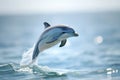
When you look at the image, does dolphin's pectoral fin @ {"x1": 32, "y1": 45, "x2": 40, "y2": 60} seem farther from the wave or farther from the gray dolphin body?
the wave

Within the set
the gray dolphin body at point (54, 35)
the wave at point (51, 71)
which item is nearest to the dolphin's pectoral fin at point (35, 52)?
the gray dolphin body at point (54, 35)

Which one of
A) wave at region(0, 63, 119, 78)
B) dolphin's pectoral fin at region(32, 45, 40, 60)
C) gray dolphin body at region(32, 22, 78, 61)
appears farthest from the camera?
wave at region(0, 63, 119, 78)

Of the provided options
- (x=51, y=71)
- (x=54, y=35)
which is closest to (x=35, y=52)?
(x=54, y=35)

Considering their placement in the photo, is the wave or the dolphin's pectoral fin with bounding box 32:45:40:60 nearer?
the dolphin's pectoral fin with bounding box 32:45:40:60

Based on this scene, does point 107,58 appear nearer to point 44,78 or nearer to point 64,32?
point 44,78

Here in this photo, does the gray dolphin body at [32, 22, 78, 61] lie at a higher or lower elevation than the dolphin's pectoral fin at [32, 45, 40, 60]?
higher

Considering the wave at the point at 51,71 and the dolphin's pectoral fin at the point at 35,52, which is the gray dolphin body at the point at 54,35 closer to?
the dolphin's pectoral fin at the point at 35,52

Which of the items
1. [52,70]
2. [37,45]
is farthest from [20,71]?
[37,45]

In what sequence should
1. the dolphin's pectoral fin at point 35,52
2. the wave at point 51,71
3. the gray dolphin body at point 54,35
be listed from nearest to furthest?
1. the gray dolphin body at point 54,35
2. the dolphin's pectoral fin at point 35,52
3. the wave at point 51,71

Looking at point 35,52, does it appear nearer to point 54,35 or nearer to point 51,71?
point 54,35

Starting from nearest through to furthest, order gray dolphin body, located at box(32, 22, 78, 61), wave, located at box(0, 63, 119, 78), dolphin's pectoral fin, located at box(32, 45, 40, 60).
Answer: gray dolphin body, located at box(32, 22, 78, 61), dolphin's pectoral fin, located at box(32, 45, 40, 60), wave, located at box(0, 63, 119, 78)

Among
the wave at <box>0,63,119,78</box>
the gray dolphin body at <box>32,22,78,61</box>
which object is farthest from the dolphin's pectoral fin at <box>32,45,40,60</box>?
the wave at <box>0,63,119,78</box>

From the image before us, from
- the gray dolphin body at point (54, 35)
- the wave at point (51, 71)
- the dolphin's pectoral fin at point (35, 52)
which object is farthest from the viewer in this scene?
the wave at point (51, 71)

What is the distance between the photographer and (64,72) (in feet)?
49.6
